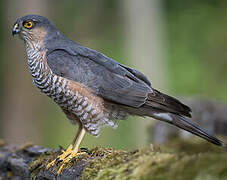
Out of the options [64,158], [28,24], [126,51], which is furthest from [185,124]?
[126,51]

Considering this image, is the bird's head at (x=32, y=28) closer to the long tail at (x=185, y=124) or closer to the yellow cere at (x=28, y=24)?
the yellow cere at (x=28, y=24)

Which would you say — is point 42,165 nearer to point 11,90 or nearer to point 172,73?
point 11,90

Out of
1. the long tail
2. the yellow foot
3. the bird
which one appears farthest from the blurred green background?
the long tail

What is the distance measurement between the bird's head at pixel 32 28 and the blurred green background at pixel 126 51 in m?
5.49

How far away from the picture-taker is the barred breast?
4461 millimetres

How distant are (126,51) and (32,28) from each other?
1155 cm

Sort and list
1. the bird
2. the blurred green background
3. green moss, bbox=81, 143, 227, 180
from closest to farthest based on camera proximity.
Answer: green moss, bbox=81, 143, 227, 180, the bird, the blurred green background

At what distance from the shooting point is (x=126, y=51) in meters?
16.6

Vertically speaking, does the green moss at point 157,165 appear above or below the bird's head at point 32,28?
below

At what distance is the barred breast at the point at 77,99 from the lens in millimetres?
4461

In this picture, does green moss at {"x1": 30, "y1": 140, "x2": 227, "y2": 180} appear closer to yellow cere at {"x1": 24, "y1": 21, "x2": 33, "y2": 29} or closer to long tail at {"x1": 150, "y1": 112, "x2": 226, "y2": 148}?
long tail at {"x1": 150, "y1": 112, "x2": 226, "y2": 148}

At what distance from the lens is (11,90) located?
1234 centimetres

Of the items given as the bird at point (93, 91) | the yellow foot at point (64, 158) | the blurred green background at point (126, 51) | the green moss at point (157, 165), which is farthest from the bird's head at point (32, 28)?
the blurred green background at point (126, 51)

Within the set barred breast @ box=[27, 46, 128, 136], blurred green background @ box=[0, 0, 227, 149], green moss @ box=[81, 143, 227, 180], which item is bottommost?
green moss @ box=[81, 143, 227, 180]
